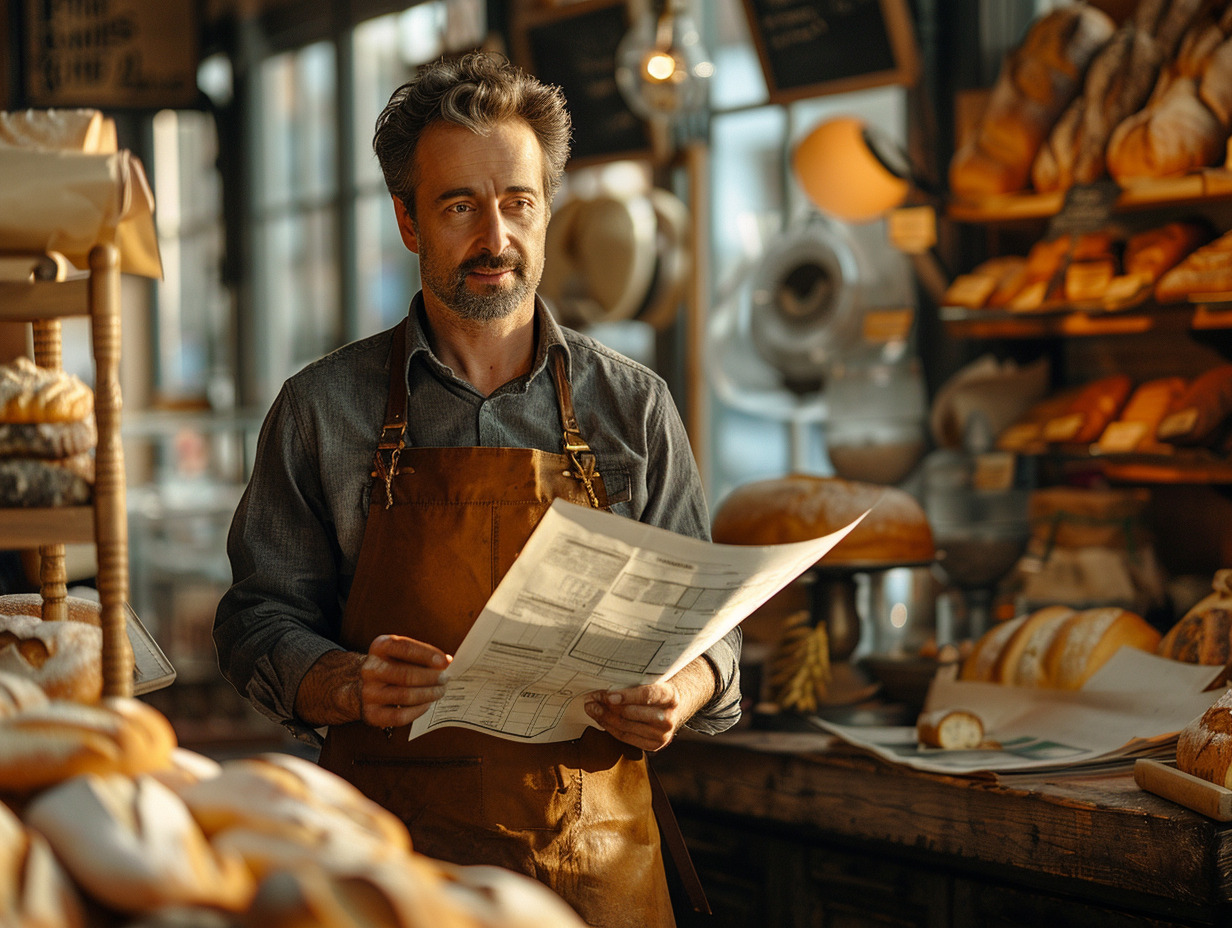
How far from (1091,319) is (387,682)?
1.86 m

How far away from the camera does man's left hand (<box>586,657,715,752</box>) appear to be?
4.67 feet

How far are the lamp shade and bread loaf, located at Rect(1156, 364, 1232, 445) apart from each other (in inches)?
32.7

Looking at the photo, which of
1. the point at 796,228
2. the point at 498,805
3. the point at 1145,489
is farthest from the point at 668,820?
the point at 796,228

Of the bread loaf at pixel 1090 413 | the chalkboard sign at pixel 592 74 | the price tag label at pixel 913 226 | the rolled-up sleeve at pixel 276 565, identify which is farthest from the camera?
the chalkboard sign at pixel 592 74

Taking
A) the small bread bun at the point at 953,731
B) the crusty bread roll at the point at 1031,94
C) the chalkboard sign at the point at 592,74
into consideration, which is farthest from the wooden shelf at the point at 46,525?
the chalkboard sign at the point at 592,74

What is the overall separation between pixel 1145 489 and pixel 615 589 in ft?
5.93

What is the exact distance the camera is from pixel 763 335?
338 centimetres

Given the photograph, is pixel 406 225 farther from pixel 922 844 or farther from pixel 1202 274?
pixel 1202 274

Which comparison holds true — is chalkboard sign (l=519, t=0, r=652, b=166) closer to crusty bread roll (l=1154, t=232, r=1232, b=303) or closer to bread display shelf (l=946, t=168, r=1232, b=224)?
bread display shelf (l=946, t=168, r=1232, b=224)

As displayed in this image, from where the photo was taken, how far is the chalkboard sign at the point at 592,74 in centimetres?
414

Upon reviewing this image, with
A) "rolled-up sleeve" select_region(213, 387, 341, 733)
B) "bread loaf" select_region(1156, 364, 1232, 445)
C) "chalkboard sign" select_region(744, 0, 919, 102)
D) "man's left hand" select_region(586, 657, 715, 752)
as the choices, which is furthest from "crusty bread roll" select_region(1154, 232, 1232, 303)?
"rolled-up sleeve" select_region(213, 387, 341, 733)

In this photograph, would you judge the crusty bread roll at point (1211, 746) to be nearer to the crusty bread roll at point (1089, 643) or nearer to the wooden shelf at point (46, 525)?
the crusty bread roll at point (1089, 643)

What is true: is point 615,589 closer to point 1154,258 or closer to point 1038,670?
point 1038,670

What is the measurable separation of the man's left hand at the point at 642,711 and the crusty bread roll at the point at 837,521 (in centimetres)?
88
